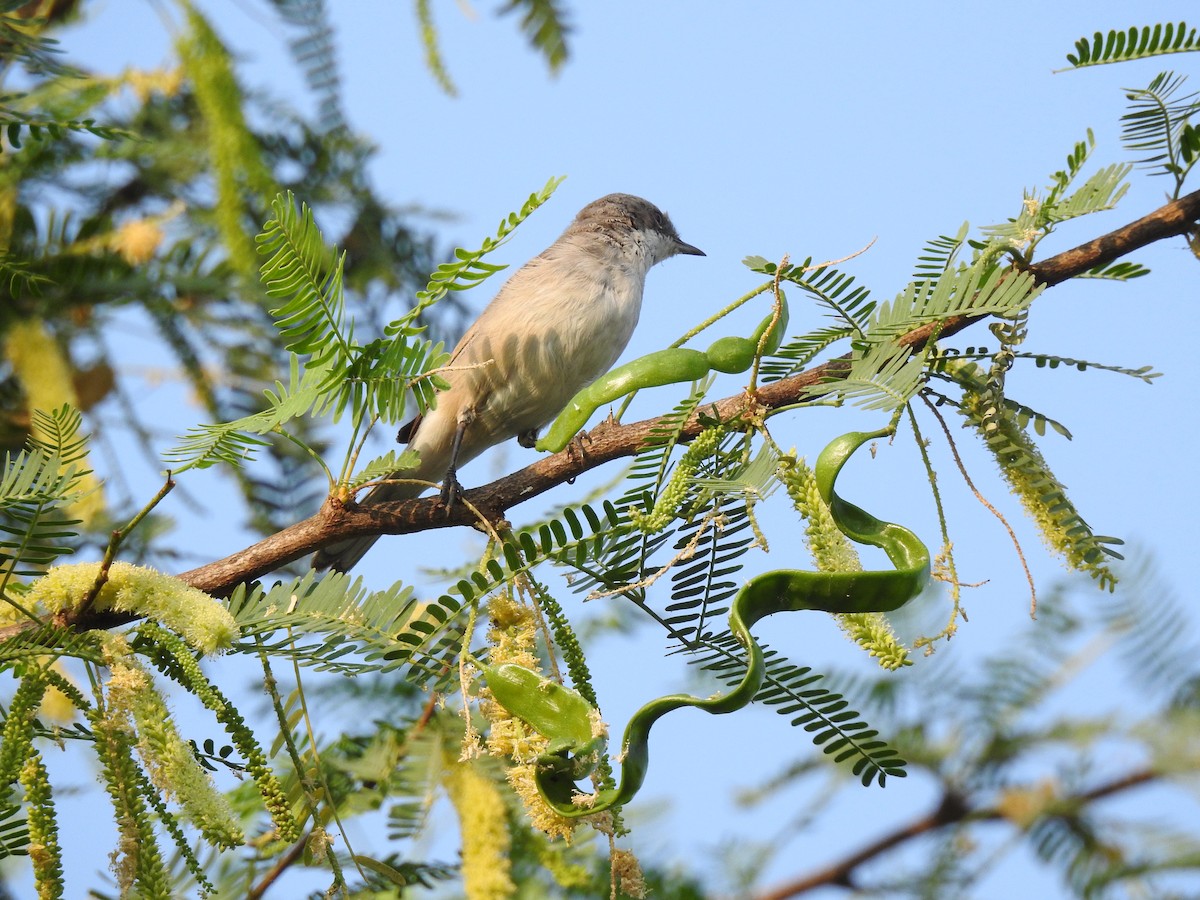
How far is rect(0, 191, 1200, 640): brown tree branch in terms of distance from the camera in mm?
2648

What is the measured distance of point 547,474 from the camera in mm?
3146

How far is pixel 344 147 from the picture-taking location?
15.3 feet

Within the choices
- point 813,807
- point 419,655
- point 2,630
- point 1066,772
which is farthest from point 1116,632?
point 2,630

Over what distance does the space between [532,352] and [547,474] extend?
204 cm

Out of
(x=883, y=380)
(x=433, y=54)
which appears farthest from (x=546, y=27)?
(x=883, y=380)

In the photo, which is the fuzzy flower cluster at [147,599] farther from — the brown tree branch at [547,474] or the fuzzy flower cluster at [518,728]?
the fuzzy flower cluster at [518,728]

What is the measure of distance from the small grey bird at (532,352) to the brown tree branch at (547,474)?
1723 millimetres

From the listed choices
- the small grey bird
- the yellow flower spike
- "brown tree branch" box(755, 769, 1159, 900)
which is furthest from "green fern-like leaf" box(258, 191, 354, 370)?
the small grey bird

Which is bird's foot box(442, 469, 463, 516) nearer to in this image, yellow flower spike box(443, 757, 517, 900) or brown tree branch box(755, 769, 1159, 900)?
yellow flower spike box(443, 757, 517, 900)

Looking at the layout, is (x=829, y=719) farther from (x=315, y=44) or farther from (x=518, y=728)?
(x=315, y=44)

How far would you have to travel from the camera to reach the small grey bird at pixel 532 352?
513 centimetres

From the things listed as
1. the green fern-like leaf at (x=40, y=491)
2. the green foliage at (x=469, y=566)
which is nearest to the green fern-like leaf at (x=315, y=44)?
the green foliage at (x=469, y=566)

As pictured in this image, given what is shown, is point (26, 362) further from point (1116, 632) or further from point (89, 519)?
point (1116, 632)

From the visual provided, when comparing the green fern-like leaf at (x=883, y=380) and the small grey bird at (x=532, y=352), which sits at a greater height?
the small grey bird at (x=532, y=352)
